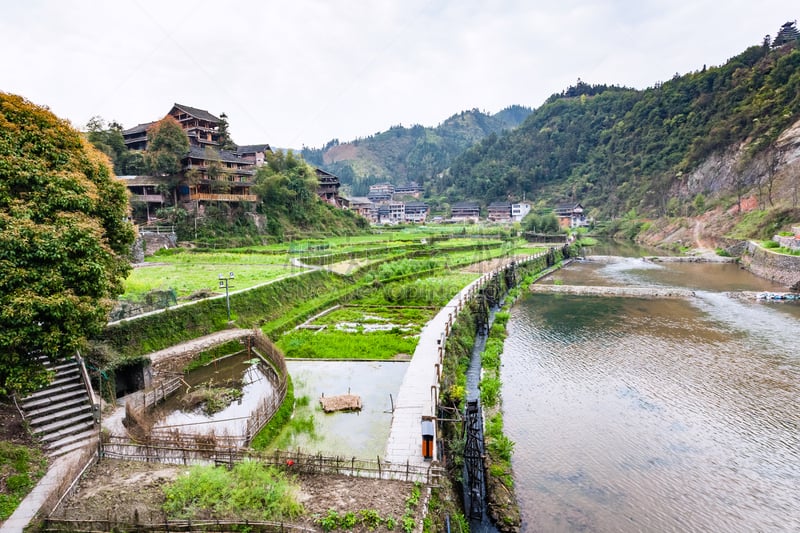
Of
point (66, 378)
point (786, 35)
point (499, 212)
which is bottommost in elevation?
point (66, 378)

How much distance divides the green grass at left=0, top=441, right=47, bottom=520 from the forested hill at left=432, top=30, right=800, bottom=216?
85.1 meters

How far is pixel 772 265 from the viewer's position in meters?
43.1

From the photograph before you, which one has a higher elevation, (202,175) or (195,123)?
(195,123)

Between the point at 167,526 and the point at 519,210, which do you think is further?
the point at 519,210

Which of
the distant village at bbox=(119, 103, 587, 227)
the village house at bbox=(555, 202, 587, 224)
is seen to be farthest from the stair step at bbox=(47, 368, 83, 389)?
the village house at bbox=(555, 202, 587, 224)

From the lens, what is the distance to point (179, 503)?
349 inches

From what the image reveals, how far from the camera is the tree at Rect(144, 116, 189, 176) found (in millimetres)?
42219

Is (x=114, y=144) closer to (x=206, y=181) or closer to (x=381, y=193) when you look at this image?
(x=206, y=181)

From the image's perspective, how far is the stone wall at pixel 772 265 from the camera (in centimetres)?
3919

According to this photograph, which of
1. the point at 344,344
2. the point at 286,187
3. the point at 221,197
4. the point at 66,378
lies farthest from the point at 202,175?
the point at 66,378

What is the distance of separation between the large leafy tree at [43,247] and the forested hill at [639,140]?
83167mm

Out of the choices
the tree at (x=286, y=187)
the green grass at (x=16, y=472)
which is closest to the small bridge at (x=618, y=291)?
the tree at (x=286, y=187)

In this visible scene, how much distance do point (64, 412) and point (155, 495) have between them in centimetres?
456

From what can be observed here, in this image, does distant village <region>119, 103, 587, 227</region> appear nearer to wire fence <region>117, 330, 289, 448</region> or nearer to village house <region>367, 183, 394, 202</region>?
wire fence <region>117, 330, 289, 448</region>
